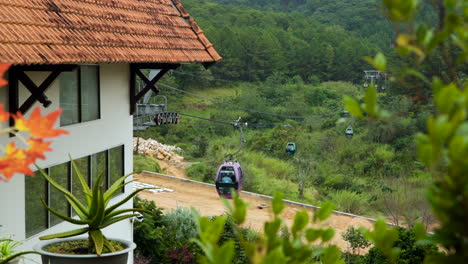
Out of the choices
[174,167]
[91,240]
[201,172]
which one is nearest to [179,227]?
[91,240]

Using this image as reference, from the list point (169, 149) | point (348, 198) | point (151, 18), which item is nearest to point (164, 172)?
point (169, 149)

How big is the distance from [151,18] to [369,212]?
21.1m

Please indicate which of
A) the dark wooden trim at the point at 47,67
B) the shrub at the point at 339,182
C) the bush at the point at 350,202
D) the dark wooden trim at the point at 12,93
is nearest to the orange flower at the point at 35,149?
the dark wooden trim at the point at 47,67

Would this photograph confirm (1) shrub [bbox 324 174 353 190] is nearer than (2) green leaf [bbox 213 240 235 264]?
No

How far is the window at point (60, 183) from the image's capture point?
29.6 ft

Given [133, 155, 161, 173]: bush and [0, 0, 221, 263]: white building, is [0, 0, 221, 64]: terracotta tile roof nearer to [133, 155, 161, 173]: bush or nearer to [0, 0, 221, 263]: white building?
[0, 0, 221, 263]: white building

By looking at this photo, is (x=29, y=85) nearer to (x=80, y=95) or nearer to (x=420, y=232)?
(x=80, y=95)

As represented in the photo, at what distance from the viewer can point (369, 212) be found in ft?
102

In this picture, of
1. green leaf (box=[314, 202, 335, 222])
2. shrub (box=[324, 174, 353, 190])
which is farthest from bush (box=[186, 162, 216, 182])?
green leaf (box=[314, 202, 335, 222])

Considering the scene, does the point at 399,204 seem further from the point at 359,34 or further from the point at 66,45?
the point at 359,34

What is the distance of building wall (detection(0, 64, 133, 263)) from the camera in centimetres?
838

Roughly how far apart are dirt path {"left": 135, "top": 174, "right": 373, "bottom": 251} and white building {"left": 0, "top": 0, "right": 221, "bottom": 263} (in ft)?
41.2

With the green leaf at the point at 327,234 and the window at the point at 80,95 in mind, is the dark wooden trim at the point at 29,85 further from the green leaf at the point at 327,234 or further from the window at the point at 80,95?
the green leaf at the point at 327,234

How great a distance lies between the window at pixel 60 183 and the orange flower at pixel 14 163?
7007mm
